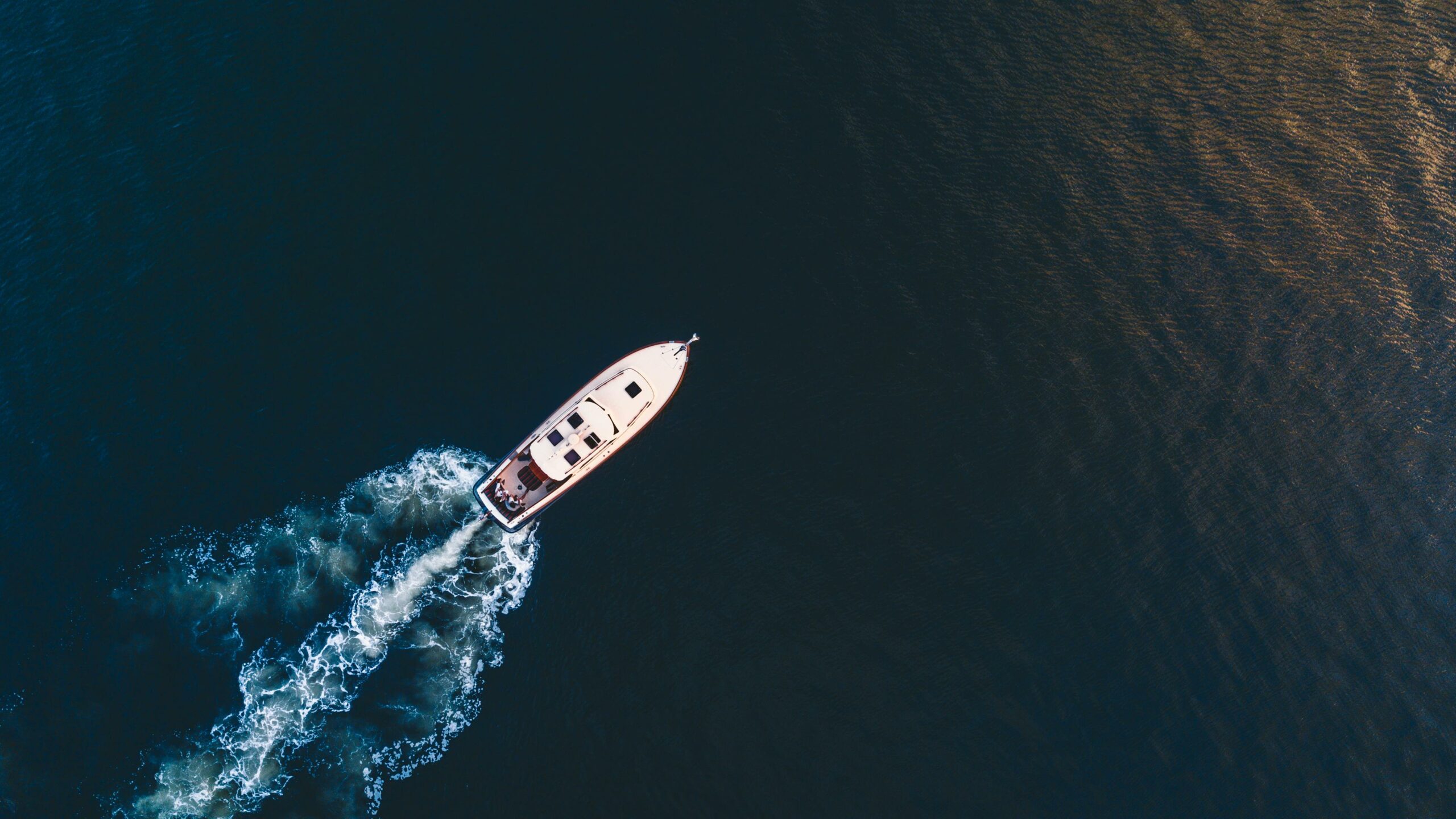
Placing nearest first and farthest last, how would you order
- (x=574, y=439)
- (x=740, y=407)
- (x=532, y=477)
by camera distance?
(x=574, y=439) → (x=532, y=477) → (x=740, y=407)

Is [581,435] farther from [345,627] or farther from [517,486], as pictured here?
[345,627]

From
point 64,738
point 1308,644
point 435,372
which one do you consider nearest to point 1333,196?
point 1308,644

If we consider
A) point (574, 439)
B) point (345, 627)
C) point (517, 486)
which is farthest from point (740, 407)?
point (345, 627)

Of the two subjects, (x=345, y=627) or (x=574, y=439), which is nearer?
(x=345, y=627)

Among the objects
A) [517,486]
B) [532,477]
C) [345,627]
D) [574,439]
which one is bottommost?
[345,627]

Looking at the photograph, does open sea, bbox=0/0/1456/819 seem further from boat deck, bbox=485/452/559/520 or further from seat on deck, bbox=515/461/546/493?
seat on deck, bbox=515/461/546/493

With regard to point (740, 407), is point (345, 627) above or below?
below
